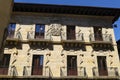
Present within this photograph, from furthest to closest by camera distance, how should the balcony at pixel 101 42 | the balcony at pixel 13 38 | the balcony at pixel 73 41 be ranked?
the balcony at pixel 101 42 → the balcony at pixel 73 41 → the balcony at pixel 13 38

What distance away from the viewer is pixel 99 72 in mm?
16625

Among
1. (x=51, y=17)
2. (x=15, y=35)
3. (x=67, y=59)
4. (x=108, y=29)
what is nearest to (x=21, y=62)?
(x=15, y=35)

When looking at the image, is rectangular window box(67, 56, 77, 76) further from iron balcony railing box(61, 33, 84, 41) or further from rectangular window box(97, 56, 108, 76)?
rectangular window box(97, 56, 108, 76)

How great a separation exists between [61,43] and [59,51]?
2.76 ft

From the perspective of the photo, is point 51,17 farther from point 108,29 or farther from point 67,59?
point 108,29

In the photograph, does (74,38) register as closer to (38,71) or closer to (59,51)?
(59,51)

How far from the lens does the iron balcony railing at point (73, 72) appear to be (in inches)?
635

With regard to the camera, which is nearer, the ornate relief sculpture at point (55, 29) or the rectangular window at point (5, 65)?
the rectangular window at point (5, 65)

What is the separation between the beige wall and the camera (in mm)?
16672

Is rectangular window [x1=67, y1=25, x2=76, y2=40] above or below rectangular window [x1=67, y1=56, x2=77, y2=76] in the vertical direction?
above

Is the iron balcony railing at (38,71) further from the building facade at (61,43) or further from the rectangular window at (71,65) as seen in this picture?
the rectangular window at (71,65)

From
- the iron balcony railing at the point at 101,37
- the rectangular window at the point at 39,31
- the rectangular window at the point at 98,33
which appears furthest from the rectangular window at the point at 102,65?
the rectangular window at the point at 39,31

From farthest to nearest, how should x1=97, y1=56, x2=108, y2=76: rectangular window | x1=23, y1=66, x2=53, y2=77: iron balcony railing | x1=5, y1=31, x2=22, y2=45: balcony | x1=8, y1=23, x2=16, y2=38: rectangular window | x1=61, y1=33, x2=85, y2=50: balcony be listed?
x1=8, y1=23, x2=16, y2=38: rectangular window → x1=61, y1=33, x2=85, y2=50: balcony → x1=5, y1=31, x2=22, y2=45: balcony → x1=97, y1=56, x2=108, y2=76: rectangular window → x1=23, y1=66, x2=53, y2=77: iron balcony railing

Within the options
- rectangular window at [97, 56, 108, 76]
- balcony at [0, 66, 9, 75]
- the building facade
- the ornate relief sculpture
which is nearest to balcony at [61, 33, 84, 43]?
the building facade
